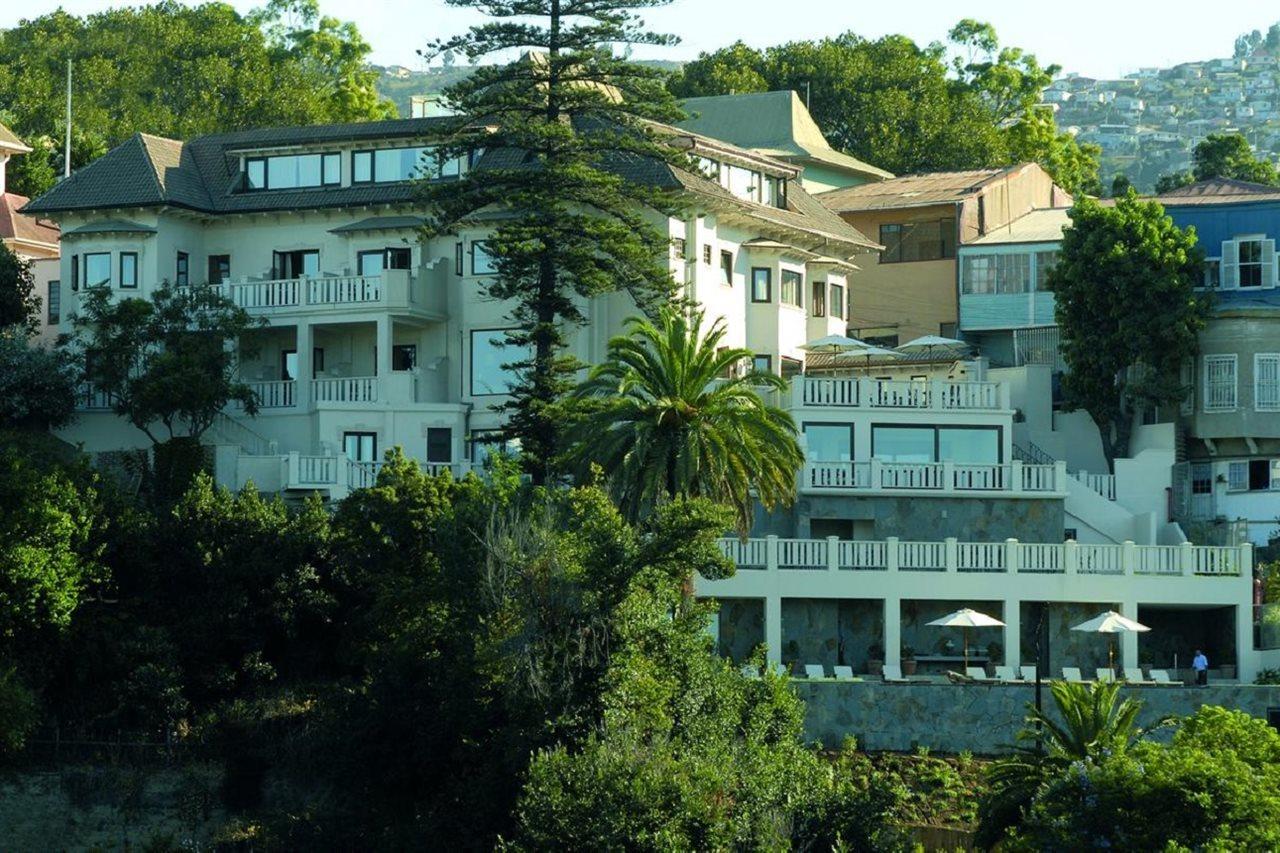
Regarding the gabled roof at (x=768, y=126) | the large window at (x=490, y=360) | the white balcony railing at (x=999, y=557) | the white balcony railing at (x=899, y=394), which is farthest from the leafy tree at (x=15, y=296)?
the gabled roof at (x=768, y=126)

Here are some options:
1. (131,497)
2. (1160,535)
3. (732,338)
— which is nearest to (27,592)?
(131,497)

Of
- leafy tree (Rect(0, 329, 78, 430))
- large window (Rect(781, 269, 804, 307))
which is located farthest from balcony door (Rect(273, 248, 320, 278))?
large window (Rect(781, 269, 804, 307))

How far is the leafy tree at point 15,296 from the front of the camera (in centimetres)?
6919

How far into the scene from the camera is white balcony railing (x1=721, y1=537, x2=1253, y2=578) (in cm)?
5875

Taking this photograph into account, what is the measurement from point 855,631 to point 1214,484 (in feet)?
44.6

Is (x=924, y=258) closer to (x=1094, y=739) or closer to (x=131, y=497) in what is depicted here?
(x=131, y=497)

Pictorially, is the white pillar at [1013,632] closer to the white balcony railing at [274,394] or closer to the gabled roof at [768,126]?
the white balcony railing at [274,394]

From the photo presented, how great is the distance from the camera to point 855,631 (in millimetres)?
59312

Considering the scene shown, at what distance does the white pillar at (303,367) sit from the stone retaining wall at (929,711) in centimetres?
1737

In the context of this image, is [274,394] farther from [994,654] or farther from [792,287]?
[994,654]

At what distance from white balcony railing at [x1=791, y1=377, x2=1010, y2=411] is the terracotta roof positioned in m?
28.5

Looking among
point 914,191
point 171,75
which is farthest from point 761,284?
point 171,75

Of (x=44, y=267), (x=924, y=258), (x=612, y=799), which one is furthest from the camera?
(x=924, y=258)

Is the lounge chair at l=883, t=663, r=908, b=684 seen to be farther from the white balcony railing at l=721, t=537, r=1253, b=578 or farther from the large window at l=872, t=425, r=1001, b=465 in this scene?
the large window at l=872, t=425, r=1001, b=465
